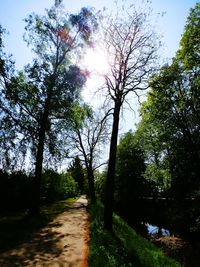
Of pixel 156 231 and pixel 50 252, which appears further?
pixel 156 231

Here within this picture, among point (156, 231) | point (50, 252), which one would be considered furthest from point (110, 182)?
point (156, 231)

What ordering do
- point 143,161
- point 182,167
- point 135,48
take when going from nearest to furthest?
1. point 135,48
2. point 182,167
3. point 143,161

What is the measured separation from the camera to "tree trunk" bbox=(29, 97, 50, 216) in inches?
827

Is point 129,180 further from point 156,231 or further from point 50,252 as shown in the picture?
point 50,252

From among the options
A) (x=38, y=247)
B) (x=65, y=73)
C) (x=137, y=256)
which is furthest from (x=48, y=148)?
(x=137, y=256)

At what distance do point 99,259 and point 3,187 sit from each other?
62.9 feet

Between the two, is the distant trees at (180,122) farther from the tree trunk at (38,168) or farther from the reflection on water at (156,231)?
the tree trunk at (38,168)

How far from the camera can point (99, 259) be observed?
884 cm

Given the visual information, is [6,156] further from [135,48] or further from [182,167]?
[182,167]

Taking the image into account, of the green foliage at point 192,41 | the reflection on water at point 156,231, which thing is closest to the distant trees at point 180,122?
the green foliage at point 192,41

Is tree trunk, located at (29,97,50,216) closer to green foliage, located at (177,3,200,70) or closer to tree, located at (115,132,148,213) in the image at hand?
green foliage, located at (177,3,200,70)

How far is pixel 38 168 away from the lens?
21344 millimetres

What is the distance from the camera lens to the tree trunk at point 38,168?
21016mm

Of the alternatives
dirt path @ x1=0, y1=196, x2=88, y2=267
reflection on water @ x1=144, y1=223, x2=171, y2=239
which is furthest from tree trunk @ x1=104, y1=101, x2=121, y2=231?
reflection on water @ x1=144, y1=223, x2=171, y2=239
